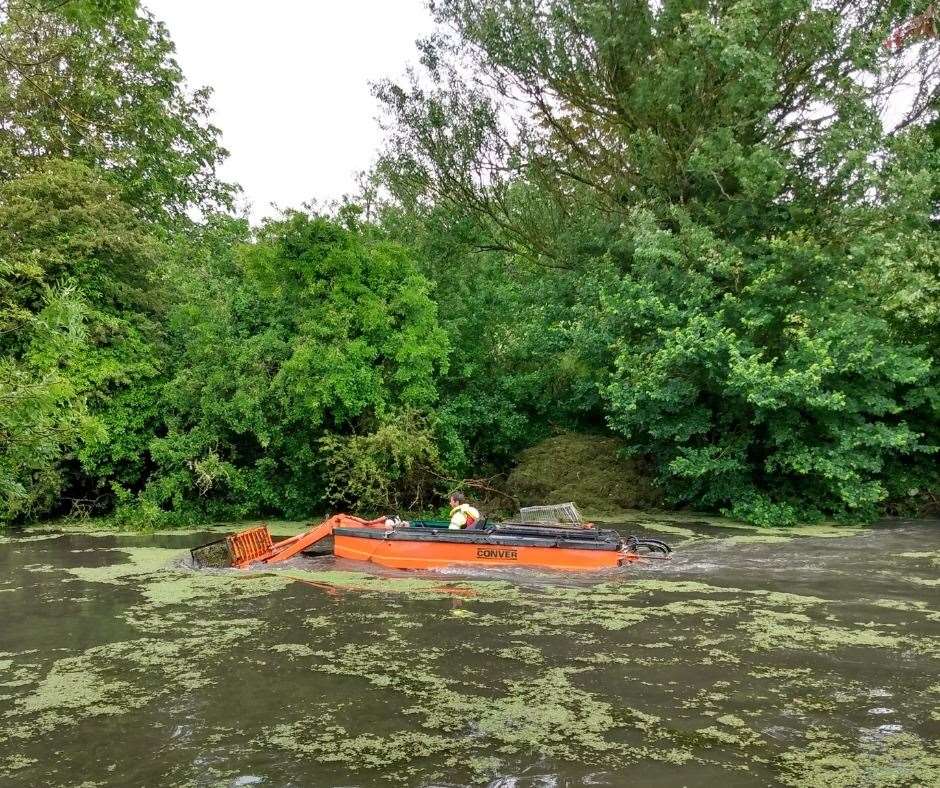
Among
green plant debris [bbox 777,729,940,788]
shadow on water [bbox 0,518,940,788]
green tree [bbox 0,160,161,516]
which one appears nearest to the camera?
green plant debris [bbox 777,729,940,788]

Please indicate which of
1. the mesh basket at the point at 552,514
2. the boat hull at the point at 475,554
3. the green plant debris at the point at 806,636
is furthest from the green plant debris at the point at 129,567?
the green plant debris at the point at 806,636

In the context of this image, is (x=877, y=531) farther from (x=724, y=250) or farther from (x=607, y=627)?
(x=607, y=627)

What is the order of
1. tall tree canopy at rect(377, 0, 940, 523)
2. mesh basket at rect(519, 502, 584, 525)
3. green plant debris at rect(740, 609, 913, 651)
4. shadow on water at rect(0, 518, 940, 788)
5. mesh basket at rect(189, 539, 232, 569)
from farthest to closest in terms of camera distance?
tall tree canopy at rect(377, 0, 940, 523) < mesh basket at rect(519, 502, 584, 525) < mesh basket at rect(189, 539, 232, 569) < green plant debris at rect(740, 609, 913, 651) < shadow on water at rect(0, 518, 940, 788)

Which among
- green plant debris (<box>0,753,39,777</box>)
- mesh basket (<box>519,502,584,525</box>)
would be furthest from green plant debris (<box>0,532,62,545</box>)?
green plant debris (<box>0,753,39,777</box>)

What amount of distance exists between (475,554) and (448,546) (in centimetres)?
42

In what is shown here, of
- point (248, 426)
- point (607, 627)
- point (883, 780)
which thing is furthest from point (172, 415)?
point (883, 780)

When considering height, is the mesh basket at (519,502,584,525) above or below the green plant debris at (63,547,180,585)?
above

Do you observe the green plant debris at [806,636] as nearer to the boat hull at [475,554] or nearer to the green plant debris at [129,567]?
the boat hull at [475,554]

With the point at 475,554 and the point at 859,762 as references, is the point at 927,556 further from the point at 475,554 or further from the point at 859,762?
the point at 859,762

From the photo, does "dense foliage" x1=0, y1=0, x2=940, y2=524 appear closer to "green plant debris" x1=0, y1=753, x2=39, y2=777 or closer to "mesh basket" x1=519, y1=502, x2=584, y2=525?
"mesh basket" x1=519, y1=502, x2=584, y2=525

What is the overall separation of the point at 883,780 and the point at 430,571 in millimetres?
7424

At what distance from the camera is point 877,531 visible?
14.8 m

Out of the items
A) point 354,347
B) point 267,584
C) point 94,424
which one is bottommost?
point 267,584

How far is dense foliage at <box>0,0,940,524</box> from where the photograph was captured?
15250mm
